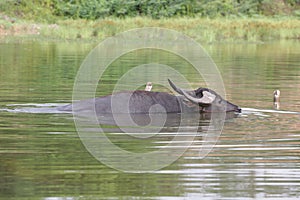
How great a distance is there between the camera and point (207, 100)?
41.8ft

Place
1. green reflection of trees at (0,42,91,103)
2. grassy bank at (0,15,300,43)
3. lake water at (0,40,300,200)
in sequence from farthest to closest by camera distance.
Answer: grassy bank at (0,15,300,43), green reflection of trees at (0,42,91,103), lake water at (0,40,300,200)

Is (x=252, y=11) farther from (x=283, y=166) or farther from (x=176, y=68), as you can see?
(x=283, y=166)

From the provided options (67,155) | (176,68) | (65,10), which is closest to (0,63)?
(176,68)

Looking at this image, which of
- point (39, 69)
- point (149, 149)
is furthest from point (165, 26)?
point (149, 149)

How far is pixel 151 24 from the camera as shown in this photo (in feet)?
134

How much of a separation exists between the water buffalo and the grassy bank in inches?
935

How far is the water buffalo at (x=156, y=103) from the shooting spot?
492 inches

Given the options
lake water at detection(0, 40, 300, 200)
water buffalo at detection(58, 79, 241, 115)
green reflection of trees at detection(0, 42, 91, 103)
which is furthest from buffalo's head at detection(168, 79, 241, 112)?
green reflection of trees at detection(0, 42, 91, 103)

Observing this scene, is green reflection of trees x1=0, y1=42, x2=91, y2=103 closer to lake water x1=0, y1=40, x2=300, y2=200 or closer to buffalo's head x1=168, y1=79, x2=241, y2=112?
lake water x1=0, y1=40, x2=300, y2=200

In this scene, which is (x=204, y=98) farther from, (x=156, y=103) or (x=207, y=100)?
(x=156, y=103)

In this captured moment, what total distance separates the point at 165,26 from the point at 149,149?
31176 mm

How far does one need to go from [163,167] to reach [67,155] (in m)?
1.15

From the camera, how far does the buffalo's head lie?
41.0 feet

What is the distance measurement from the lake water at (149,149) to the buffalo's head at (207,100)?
0.35 meters
